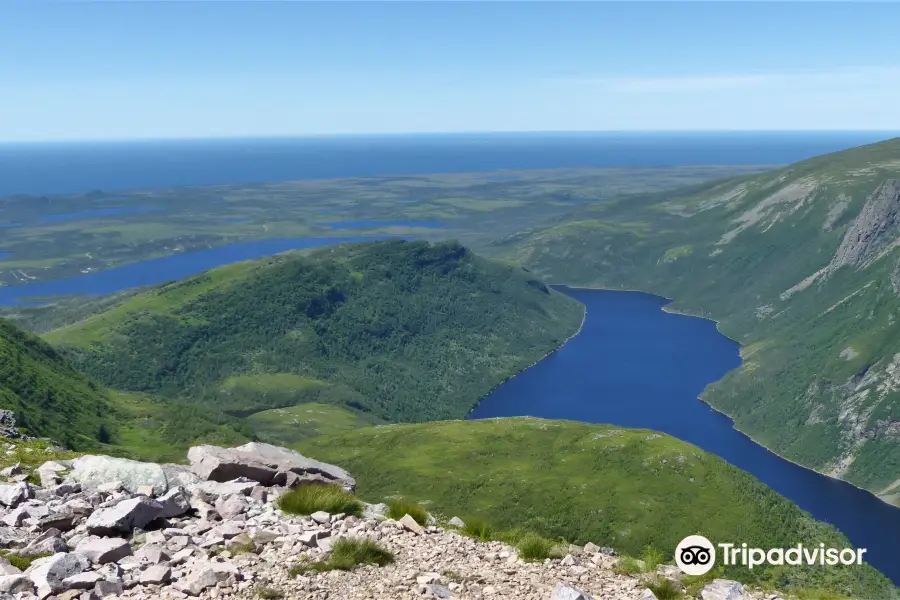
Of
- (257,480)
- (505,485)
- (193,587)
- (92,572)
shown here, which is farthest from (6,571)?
(505,485)

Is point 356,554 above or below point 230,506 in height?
above

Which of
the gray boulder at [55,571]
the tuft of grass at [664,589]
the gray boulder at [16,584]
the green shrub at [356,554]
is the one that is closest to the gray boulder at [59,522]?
the gray boulder at [55,571]

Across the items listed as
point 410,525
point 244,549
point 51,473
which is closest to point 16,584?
point 244,549

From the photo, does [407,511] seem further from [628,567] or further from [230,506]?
[628,567]

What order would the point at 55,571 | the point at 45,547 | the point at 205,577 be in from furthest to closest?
the point at 45,547
the point at 205,577
the point at 55,571

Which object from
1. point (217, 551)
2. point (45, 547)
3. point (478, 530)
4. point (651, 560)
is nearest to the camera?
point (45, 547)
